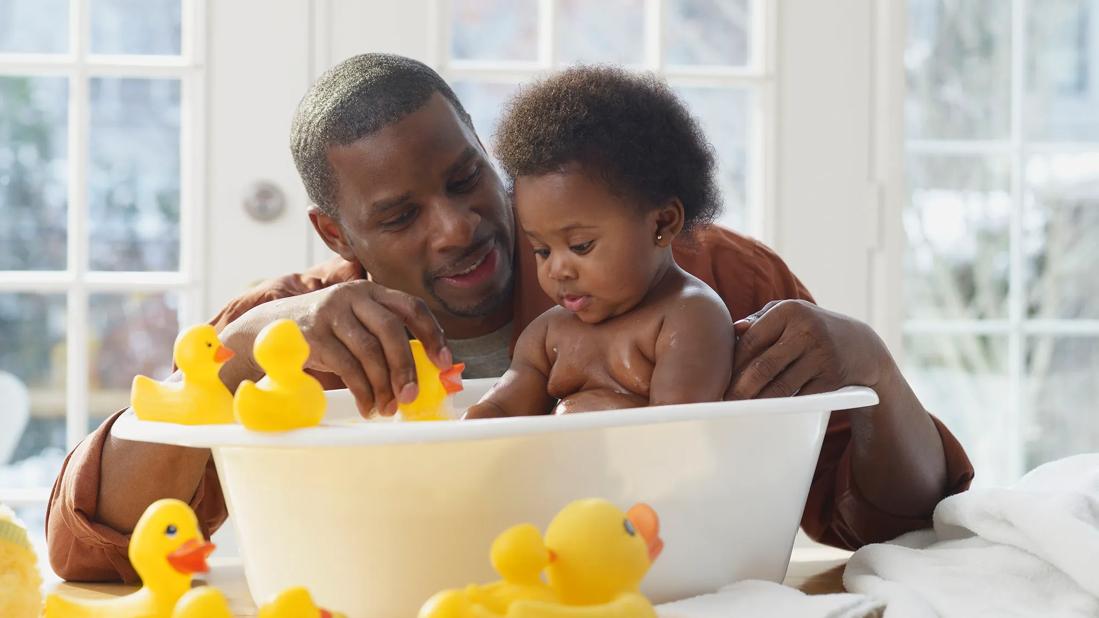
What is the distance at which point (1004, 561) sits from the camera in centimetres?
67

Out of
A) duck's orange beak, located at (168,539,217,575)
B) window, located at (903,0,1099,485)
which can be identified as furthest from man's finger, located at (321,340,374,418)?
window, located at (903,0,1099,485)

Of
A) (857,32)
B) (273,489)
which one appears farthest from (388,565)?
(857,32)

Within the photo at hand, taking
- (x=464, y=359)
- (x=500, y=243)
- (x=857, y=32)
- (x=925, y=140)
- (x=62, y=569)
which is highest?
(x=857, y=32)

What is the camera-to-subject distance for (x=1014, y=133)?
2.15 m

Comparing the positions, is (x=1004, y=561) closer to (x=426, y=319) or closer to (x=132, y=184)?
(x=426, y=319)

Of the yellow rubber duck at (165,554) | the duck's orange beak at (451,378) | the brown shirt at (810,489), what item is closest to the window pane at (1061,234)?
the brown shirt at (810,489)

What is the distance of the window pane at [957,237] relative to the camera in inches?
85.5

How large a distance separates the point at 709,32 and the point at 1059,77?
2.49 ft

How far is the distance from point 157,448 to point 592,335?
366 millimetres

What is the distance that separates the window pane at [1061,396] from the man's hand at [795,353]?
1.57 m

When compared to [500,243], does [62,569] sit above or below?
below

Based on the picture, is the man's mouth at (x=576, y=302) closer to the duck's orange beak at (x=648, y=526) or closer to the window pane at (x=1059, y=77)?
the duck's orange beak at (x=648, y=526)

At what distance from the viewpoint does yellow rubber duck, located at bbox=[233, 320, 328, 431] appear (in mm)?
535

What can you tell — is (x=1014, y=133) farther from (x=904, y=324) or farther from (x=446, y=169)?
(x=446, y=169)
